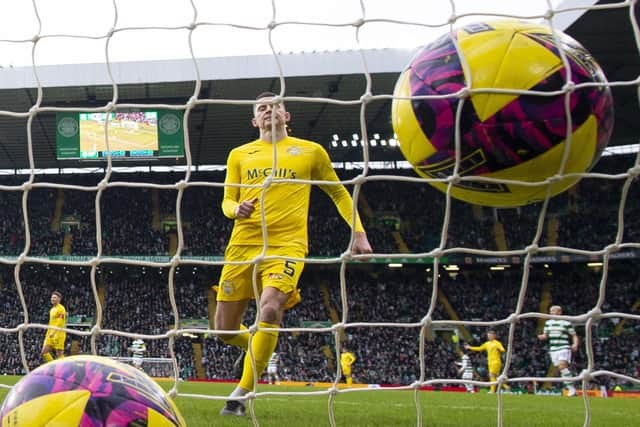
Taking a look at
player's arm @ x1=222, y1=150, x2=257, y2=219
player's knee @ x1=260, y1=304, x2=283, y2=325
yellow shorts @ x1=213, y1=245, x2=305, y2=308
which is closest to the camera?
player's knee @ x1=260, y1=304, x2=283, y2=325

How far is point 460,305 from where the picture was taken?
23109 millimetres

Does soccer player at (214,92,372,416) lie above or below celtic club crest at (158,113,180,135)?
Answer: below

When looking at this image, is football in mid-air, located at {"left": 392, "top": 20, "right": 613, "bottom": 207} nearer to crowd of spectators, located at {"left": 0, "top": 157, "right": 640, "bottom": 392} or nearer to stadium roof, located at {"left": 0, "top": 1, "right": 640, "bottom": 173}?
stadium roof, located at {"left": 0, "top": 1, "right": 640, "bottom": 173}

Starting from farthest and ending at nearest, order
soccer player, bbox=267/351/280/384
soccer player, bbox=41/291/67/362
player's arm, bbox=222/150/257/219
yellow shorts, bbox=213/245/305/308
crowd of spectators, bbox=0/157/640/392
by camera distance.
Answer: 1. crowd of spectators, bbox=0/157/640/392
2. soccer player, bbox=267/351/280/384
3. soccer player, bbox=41/291/67/362
4. player's arm, bbox=222/150/257/219
5. yellow shorts, bbox=213/245/305/308

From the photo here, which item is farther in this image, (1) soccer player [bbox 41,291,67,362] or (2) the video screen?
(2) the video screen

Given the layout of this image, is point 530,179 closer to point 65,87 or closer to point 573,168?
point 573,168

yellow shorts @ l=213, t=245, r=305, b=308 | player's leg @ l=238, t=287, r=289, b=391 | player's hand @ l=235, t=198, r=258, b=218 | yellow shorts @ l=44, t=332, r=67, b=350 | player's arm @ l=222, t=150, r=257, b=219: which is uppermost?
player's arm @ l=222, t=150, r=257, b=219

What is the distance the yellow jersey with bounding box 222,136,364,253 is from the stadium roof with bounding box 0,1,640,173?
40.1 ft

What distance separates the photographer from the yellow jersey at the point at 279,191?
4.11 m

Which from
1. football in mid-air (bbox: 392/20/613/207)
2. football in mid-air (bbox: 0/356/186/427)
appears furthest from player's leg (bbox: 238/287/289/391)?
football in mid-air (bbox: 0/356/186/427)

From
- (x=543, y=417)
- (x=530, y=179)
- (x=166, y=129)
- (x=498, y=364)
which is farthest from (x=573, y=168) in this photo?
(x=166, y=129)

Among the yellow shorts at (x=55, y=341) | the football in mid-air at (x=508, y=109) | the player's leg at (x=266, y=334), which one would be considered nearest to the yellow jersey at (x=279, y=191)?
the player's leg at (x=266, y=334)

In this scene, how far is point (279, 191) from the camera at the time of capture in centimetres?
419

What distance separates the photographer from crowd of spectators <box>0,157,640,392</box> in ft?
69.7
